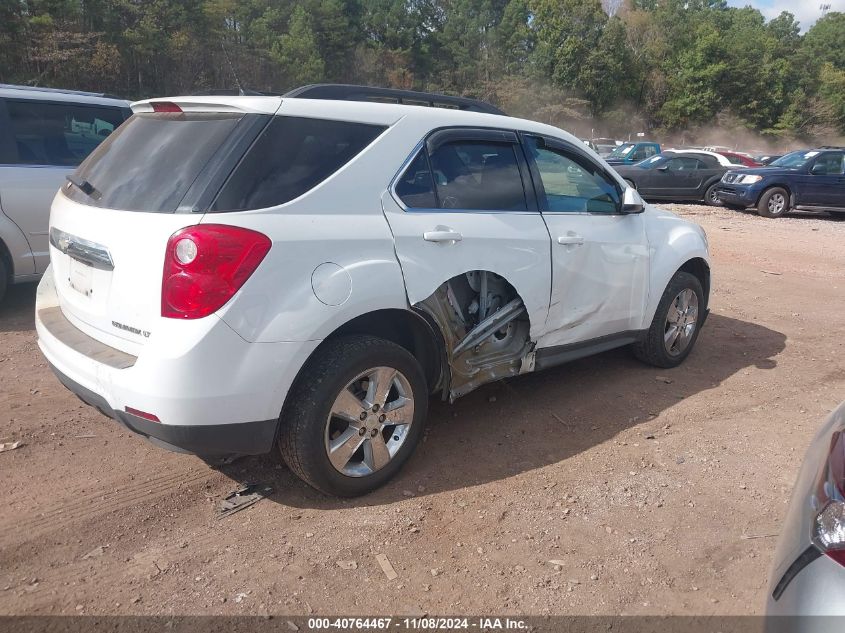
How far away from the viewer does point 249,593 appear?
2693 millimetres

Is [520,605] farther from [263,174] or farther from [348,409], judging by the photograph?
[263,174]

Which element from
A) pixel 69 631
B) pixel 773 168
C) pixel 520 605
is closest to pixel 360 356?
pixel 520 605

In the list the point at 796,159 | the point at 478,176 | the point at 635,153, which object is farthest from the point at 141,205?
the point at 635,153

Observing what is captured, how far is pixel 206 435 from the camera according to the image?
2838mm

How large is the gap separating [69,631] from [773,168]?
58.6ft

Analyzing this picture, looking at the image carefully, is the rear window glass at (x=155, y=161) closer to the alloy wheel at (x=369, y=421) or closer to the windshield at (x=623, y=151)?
the alloy wheel at (x=369, y=421)

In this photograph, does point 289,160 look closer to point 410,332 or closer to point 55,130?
point 410,332

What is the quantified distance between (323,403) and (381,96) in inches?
69.0

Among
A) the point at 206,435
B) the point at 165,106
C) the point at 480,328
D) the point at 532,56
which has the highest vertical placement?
the point at 532,56

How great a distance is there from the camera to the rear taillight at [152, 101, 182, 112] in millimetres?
Result: 3250

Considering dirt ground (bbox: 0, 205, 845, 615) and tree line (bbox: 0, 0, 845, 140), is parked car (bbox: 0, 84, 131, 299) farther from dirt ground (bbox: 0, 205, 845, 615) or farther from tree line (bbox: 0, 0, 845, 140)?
tree line (bbox: 0, 0, 845, 140)

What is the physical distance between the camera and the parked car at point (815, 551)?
67.6 inches

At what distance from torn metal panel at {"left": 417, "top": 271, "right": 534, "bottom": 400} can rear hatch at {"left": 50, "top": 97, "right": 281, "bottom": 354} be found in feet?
4.04

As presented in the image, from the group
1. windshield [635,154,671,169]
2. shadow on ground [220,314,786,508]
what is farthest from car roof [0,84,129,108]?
windshield [635,154,671,169]
